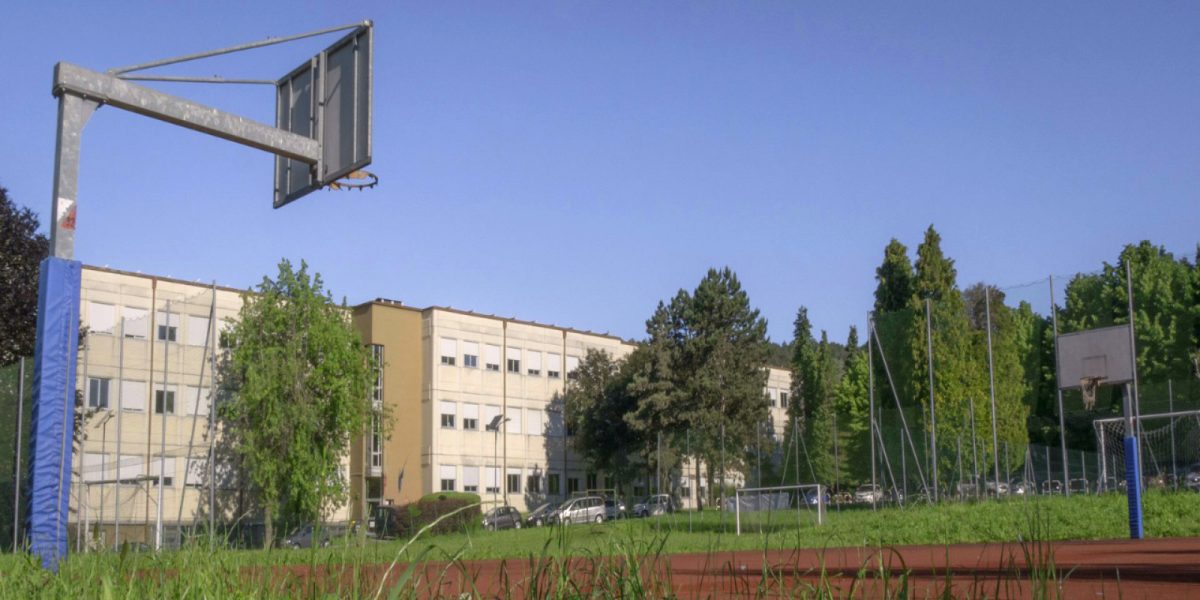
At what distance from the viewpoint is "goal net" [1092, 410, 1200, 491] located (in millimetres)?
24000

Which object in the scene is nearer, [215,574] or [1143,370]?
[215,574]

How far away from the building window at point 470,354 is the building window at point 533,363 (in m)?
3.64

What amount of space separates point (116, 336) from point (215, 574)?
25450 millimetres

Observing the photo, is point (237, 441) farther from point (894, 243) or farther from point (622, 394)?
point (894, 243)

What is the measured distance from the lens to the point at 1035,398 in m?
28.6

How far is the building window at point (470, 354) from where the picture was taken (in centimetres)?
6035

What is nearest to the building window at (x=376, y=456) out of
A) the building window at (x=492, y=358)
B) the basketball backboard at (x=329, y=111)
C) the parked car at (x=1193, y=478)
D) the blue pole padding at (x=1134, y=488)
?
the building window at (x=492, y=358)

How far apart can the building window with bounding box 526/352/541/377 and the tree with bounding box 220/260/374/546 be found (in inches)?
731

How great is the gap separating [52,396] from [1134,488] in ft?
51.9

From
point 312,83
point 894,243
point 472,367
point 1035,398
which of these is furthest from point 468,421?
point 312,83

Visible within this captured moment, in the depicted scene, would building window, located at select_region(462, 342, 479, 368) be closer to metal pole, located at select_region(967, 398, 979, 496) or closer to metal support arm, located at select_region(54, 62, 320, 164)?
metal pole, located at select_region(967, 398, 979, 496)

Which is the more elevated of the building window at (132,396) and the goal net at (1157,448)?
the building window at (132,396)

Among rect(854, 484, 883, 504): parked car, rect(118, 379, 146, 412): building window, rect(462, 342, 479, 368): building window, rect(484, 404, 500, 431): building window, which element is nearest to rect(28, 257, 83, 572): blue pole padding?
rect(118, 379, 146, 412): building window

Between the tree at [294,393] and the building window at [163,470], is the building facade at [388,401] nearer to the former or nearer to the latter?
the building window at [163,470]
